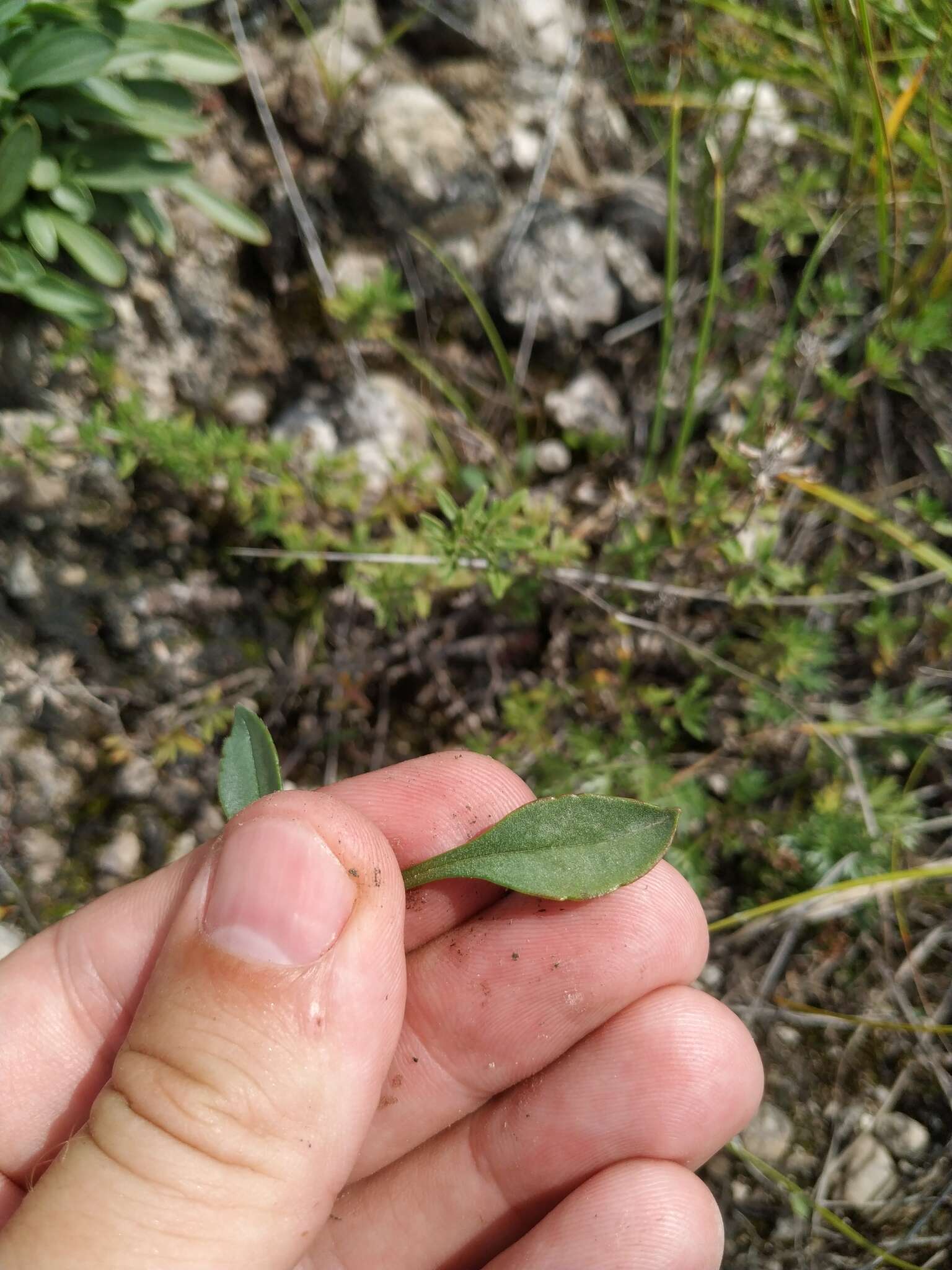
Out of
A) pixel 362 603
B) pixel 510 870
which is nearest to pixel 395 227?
pixel 362 603

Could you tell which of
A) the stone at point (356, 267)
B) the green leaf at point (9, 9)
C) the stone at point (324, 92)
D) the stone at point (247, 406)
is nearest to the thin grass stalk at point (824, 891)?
the stone at point (247, 406)

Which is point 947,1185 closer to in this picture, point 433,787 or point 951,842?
A: point 951,842

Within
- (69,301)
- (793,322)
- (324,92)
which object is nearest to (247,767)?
(69,301)

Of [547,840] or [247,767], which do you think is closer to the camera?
[547,840]

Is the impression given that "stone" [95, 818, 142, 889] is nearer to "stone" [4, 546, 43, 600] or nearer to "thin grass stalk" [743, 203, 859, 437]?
"stone" [4, 546, 43, 600]

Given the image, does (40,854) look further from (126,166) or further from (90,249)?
(126,166)
